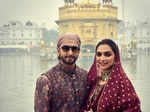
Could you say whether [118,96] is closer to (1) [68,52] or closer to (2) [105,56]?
(2) [105,56]

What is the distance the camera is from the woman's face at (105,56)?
2.18m

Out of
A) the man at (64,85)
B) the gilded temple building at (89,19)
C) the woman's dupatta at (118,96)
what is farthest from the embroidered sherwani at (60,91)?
the gilded temple building at (89,19)

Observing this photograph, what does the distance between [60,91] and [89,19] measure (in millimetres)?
27100

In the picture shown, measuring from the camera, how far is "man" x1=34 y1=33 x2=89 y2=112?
2117 mm

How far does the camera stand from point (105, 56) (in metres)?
2.19

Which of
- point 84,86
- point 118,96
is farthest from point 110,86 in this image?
point 84,86

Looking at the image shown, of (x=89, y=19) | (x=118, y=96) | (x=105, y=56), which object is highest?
(x=89, y=19)

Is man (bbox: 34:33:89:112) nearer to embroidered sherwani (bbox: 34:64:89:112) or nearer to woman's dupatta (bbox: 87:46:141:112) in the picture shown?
embroidered sherwani (bbox: 34:64:89:112)

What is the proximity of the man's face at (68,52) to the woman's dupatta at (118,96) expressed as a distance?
0.26m

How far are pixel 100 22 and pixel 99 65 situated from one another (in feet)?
90.6

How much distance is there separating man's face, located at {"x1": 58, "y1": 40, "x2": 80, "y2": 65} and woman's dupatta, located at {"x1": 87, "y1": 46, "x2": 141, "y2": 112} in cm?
26

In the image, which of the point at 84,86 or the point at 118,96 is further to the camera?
the point at 84,86

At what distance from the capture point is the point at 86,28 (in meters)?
30.0

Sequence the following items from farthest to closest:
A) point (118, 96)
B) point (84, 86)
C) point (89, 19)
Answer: point (89, 19) < point (84, 86) < point (118, 96)
